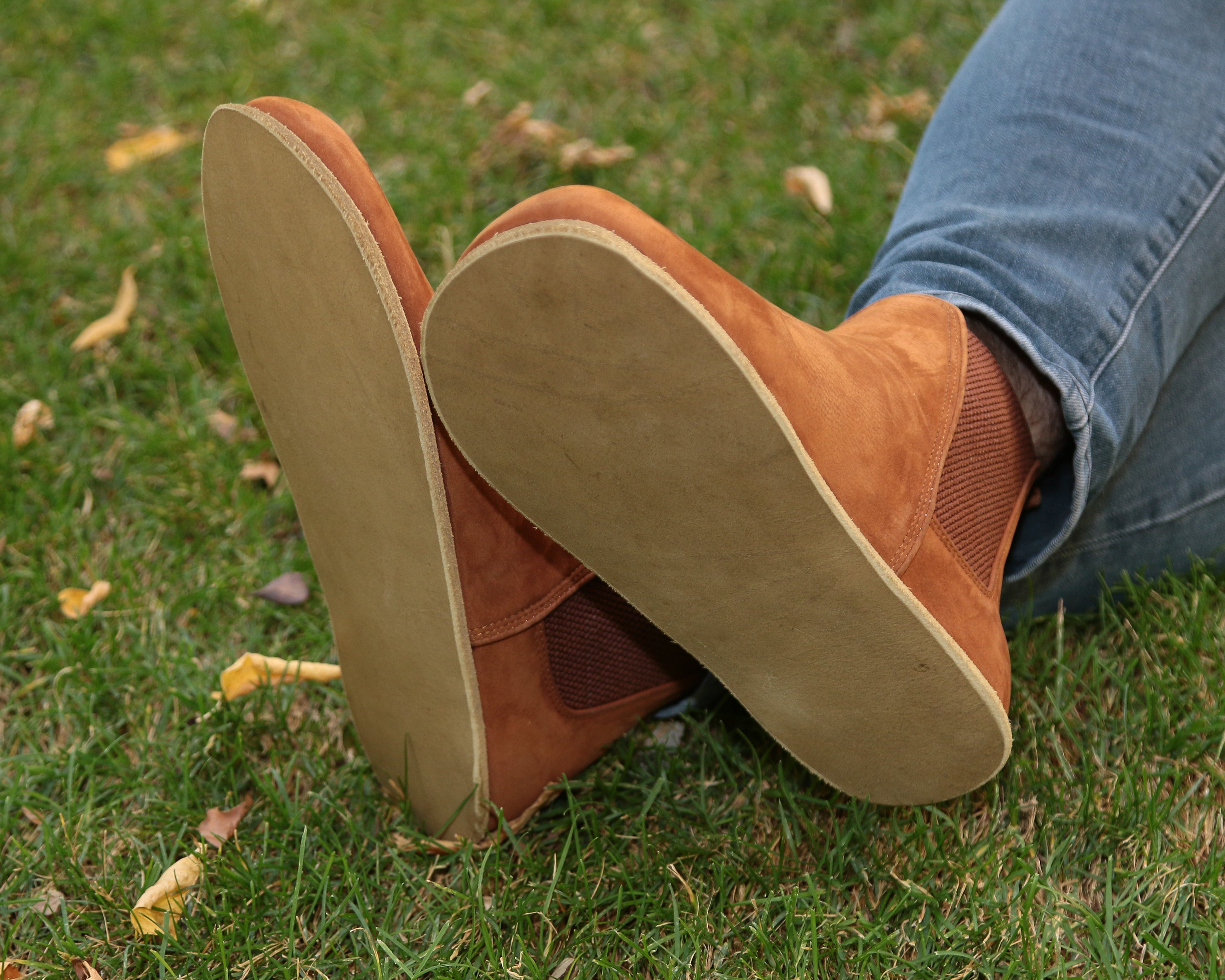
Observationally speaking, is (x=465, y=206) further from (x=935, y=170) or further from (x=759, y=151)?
(x=935, y=170)

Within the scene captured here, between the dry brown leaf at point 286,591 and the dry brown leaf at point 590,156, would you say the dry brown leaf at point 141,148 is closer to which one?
the dry brown leaf at point 590,156

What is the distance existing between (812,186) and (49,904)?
182 centimetres

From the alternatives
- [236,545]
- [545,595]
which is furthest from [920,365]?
[236,545]

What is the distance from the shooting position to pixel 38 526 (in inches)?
70.7

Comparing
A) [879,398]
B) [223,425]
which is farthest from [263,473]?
[879,398]

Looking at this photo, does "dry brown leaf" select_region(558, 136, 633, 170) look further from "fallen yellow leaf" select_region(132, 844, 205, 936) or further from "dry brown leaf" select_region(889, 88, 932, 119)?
"fallen yellow leaf" select_region(132, 844, 205, 936)

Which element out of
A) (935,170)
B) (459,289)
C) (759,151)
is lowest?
(759,151)

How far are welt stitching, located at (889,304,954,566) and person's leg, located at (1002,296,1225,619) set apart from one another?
34cm

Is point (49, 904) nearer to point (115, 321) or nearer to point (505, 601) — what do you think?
point (505, 601)

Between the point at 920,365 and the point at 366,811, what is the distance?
0.85 m

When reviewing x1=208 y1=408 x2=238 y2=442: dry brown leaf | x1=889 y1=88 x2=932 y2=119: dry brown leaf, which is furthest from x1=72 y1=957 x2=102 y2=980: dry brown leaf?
x1=889 y1=88 x2=932 y2=119: dry brown leaf

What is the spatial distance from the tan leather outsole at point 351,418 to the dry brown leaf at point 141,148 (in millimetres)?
1661

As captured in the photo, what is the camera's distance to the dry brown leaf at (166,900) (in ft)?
3.97

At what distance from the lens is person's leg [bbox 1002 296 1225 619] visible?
141 centimetres
